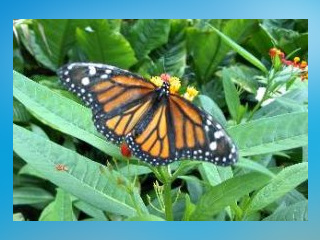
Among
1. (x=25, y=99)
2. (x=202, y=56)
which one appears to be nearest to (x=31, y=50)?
(x=202, y=56)

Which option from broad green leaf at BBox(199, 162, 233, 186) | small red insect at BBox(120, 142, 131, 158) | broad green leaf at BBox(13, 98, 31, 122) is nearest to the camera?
small red insect at BBox(120, 142, 131, 158)

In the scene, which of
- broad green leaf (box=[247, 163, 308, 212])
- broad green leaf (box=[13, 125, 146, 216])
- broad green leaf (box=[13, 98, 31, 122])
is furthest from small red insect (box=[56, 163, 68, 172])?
broad green leaf (box=[13, 98, 31, 122])

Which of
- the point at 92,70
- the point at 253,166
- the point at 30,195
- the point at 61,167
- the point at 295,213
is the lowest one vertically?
the point at 30,195

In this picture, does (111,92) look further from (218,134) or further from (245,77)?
(245,77)

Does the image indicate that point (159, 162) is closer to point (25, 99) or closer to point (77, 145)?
point (25, 99)

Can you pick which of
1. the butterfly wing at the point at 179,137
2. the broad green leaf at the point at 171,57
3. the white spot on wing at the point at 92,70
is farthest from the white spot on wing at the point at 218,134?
the broad green leaf at the point at 171,57

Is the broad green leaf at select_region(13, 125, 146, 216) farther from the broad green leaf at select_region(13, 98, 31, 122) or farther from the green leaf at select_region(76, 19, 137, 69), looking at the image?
the green leaf at select_region(76, 19, 137, 69)

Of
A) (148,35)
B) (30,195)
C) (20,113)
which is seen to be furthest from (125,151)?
(148,35)
